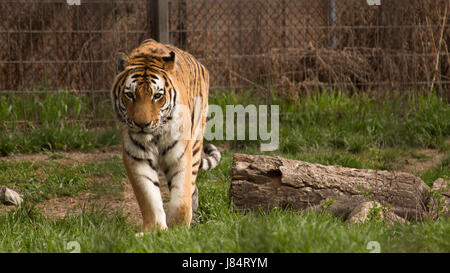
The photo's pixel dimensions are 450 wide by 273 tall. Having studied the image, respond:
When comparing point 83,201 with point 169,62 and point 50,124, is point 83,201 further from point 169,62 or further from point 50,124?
point 50,124

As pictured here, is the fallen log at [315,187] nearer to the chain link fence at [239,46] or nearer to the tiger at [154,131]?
the tiger at [154,131]

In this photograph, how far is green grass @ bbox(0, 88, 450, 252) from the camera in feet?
8.20

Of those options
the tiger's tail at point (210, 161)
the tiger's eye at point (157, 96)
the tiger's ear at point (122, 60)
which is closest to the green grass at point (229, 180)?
the tiger's tail at point (210, 161)

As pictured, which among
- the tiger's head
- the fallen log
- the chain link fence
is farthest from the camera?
the chain link fence

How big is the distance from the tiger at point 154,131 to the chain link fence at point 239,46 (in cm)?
215

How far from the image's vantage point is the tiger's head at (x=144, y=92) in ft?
10.6

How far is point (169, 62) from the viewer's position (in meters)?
3.53

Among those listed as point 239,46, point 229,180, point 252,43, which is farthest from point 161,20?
point 229,180

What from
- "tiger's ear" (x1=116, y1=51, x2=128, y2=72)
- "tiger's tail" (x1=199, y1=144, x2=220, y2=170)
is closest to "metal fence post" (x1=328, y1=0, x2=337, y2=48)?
"tiger's tail" (x1=199, y1=144, x2=220, y2=170)

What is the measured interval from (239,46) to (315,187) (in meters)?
2.95

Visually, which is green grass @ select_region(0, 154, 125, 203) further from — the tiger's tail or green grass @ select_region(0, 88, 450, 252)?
the tiger's tail

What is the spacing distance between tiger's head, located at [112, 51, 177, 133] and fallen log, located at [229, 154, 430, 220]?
2.70 feet

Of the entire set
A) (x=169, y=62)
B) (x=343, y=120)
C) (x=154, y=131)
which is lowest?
(x=343, y=120)

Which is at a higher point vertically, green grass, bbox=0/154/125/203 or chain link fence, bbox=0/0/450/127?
chain link fence, bbox=0/0/450/127
